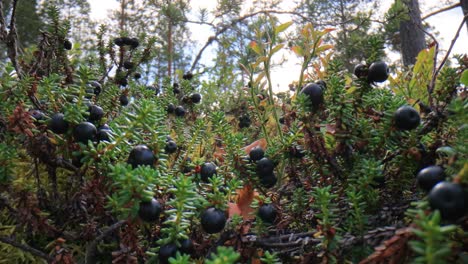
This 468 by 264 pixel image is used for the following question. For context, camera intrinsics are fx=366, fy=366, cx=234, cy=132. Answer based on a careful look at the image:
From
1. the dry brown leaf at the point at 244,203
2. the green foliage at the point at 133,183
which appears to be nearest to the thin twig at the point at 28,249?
the green foliage at the point at 133,183

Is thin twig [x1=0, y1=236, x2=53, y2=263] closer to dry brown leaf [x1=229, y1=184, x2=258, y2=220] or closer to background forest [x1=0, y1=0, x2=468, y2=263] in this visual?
background forest [x1=0, y1=0, x2=468, y2=263]

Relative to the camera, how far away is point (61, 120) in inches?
38.0

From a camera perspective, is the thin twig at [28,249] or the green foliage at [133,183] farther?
the thin twig at [28,249]

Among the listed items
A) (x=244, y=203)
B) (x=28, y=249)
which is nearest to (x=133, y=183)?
(x=28, y=249)

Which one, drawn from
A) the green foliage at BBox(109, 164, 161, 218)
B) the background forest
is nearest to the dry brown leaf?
the background forest

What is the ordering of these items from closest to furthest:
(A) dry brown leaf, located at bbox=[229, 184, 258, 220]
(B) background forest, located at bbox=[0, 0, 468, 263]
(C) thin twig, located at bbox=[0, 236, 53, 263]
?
(B) background forest, located at bbox=[0, 0, 468, 263] < (C) thin twig, located at bbox=[0, 236, 53, 263] < (A) dry brown leaf, located at bbox=[229, 184, 258, 220]

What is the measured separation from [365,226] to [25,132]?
86 centimetres

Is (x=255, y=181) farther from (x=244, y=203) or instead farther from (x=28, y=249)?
(x=28, y=249)

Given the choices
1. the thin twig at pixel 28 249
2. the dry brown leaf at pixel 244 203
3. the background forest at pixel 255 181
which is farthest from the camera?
the dry brown leaf at pixel 244 203

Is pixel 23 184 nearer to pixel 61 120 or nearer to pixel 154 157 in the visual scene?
pixel 61 120

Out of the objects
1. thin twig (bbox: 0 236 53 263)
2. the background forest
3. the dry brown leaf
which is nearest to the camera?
the background forest

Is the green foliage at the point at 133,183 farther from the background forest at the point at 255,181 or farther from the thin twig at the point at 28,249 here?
the thin twig at the point at 28,249

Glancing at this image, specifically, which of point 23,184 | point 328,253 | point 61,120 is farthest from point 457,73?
point 23,184

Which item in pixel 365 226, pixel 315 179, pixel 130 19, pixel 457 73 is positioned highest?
pixel 130 19
